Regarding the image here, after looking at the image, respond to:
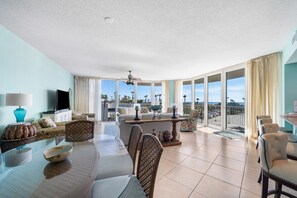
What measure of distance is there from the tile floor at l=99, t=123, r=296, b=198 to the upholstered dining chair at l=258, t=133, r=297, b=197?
0.59 m

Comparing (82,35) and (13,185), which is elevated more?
(82,35)

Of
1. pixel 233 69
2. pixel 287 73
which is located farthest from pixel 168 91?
pixel 287 73

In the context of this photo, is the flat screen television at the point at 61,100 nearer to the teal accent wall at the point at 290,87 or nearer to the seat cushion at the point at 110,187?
the seat cushion at the point at 110,187

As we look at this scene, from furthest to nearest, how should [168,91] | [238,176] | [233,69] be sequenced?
[168,91] < [233,69] < [238,176]

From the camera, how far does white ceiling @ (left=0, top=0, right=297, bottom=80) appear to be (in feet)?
5.81

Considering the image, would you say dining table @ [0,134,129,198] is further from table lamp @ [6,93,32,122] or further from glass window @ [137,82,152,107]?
glass window @ [137,82,152,107]

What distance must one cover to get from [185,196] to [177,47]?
2.84 metres

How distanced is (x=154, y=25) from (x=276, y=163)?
2.37 metres

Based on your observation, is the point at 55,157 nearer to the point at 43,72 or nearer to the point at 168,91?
the point at 43,72

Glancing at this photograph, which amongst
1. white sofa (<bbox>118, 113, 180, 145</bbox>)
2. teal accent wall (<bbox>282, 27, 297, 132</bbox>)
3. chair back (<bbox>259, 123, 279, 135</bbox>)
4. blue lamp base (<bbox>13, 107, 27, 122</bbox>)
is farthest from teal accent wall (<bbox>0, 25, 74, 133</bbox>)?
teal accent wall (<bbox>282, 27, 297, 132</bbox>)

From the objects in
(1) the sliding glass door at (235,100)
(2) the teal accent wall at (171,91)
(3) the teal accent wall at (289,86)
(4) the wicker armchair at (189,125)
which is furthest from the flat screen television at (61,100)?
(3) the teal accent wall at (289,86)

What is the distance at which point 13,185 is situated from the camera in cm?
95

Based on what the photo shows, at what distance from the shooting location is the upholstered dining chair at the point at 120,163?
60.5 inches

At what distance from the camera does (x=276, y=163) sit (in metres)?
1.37
